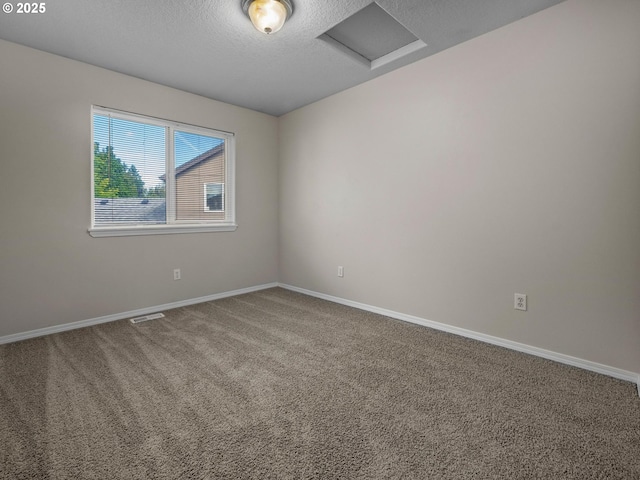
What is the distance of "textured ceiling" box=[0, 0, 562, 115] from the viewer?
6.79ft

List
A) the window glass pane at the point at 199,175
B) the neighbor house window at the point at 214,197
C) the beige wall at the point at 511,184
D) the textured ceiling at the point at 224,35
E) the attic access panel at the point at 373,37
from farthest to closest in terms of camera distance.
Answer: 1. the neighbor house window at the point at 214,197
2. the window glass pane at the point at 199,175
3. the attic access panel at the point at 373,37
4. the textured ceiling at the point at 224,35
5. the beige wall at the point at 511,184

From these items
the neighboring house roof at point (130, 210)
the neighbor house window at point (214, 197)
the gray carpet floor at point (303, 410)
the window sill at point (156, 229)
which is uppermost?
the neighbor house window at point (214, 197)

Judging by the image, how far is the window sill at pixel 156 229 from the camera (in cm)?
294

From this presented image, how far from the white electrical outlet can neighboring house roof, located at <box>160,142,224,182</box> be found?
351cm

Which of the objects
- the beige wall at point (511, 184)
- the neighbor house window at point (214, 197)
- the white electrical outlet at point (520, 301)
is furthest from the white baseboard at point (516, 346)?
→ the neighbor house window at point (214, 197)

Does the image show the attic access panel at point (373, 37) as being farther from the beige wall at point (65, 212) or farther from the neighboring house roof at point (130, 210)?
the neighboring house roof at point (130, 210)

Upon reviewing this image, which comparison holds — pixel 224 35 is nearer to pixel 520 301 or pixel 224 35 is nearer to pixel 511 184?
pixel 511 184

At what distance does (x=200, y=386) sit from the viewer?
1.88 m

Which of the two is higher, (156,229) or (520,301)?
(156,229)

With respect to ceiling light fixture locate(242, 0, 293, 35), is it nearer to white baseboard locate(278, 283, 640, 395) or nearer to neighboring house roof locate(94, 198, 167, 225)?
neighboring house roof locate(94, 198, 167, 225)

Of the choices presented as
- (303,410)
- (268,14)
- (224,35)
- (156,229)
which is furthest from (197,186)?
(303,410)

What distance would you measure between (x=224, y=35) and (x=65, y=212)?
2.07 m

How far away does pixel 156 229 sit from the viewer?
3307 mm

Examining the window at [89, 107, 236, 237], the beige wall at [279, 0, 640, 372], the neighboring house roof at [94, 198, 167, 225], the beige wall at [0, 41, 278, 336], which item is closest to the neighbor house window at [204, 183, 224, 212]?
the window at [89, 107, 236, 237]
